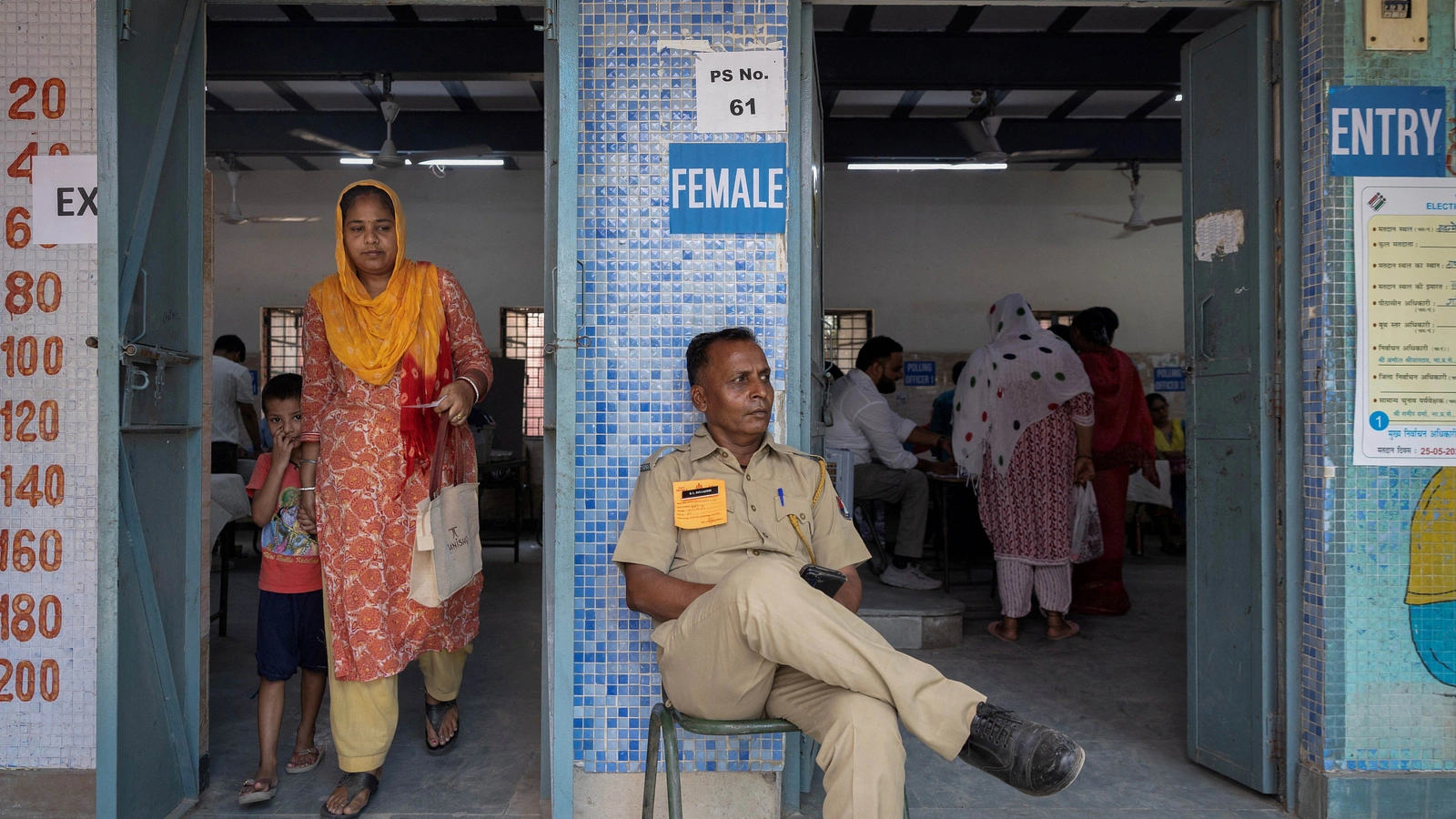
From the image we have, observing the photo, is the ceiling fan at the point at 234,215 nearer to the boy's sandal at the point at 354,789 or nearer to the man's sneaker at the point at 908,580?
the man's sneaker at the point at 908,580

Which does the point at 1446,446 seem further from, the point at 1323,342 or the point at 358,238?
the point at 358,238

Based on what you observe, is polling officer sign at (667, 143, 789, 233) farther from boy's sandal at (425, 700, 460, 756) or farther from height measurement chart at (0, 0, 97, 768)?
boy's sandal at (425, 700, 460, 756)

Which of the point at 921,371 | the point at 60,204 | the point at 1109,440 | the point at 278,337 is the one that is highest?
the point at 278,337

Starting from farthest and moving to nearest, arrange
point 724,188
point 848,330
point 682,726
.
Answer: point 848,330
point 724,188
point 682,726

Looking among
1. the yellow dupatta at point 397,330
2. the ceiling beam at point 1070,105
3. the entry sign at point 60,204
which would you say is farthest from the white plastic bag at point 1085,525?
the ceiling beam at point 1070,105

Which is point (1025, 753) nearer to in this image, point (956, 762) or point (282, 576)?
point (956, 762)

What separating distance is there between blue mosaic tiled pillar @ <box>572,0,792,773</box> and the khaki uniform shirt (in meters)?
0.20

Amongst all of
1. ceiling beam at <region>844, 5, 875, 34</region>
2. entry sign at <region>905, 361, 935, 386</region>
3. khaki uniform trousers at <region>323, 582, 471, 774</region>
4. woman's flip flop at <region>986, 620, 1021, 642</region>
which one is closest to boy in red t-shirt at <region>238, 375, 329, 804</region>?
khaki uniform trousers at <region>323, 582, 471, 774</region>

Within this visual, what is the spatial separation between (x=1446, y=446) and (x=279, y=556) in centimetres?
339

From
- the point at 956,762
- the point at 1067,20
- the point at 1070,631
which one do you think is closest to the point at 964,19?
the point at 1067,20

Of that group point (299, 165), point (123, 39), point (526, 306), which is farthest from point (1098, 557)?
point (299, 165)

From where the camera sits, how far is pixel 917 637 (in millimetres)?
4332

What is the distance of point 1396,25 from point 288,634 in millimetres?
3674

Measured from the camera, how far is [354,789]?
2.57m
